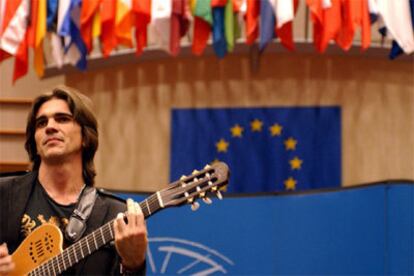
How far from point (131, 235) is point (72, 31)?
3393 mm

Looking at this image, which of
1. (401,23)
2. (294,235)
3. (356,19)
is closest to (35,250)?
(294,235)

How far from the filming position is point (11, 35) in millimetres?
5531

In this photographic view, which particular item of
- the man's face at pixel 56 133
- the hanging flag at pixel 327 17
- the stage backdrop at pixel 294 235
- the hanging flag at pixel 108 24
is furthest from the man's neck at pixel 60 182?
the hanging flag at pixel 327 17

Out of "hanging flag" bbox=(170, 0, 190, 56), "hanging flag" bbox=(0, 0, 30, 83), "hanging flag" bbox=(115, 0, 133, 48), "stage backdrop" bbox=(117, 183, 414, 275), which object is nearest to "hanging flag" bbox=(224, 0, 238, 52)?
A: "hanging flag" bbox=(170, 0, 190, 56)

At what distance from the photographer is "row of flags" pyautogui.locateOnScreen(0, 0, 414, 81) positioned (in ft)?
17.5

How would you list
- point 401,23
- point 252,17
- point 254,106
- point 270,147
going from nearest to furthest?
point 401,23 < point 252,17 < point 270,147 < point 254,106

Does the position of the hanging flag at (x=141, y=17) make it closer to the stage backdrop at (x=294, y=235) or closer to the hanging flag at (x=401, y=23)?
the stage backdrop at (x=294, y=235)

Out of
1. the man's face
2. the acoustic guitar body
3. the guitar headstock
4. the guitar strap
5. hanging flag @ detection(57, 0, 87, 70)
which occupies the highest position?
hanging flag @ detection(57, 0, 87, 70)

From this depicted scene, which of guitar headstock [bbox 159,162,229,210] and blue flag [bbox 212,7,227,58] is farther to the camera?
blue flag [bbox 212,7,227,58]

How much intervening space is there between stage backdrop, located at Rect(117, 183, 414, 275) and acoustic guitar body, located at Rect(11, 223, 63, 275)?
242 cm

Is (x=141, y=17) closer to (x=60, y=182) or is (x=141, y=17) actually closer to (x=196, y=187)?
(x=60, y=182)

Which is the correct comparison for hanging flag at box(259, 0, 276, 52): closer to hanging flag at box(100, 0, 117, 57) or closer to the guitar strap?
hanging flag at box(100, 0, 117, 57)

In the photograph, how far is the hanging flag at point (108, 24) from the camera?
215 inches

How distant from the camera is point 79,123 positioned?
2.87m
